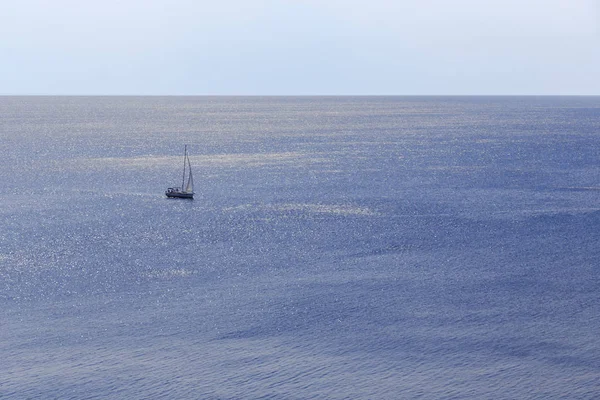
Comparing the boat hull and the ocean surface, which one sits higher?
the boat hull

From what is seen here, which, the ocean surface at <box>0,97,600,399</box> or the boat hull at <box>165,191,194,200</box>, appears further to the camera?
the boat hull at <box>165,191,194,200</box>

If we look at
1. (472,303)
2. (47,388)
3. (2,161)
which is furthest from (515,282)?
(2,161)

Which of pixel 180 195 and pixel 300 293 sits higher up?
pixel 180 195

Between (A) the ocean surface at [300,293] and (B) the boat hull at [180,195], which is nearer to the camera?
(A) the ocean surface at [300,293]

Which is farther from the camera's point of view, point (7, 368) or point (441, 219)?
point (441, 219)

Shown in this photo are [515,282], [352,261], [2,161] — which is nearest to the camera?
[515,282]

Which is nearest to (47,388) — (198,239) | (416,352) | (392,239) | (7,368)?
(7,368)

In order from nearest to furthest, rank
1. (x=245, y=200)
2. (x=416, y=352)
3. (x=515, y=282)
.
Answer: (x=416, y=352)
(x=515, y=282)
(x=245, y=200)

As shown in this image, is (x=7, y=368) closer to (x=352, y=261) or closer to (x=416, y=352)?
(x=416, y=352)

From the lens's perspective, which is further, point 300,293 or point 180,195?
point 180,195

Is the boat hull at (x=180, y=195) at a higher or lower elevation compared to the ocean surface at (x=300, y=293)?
higher
